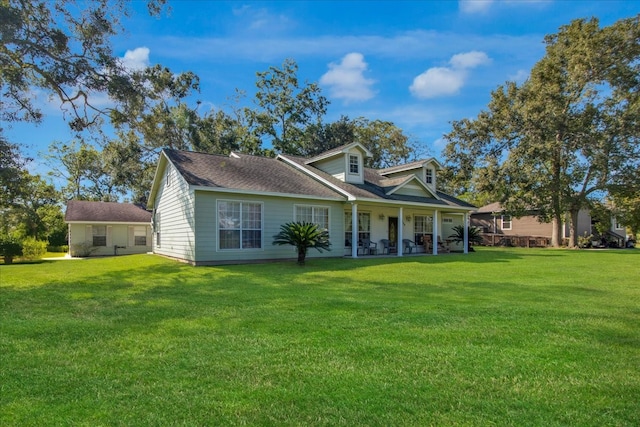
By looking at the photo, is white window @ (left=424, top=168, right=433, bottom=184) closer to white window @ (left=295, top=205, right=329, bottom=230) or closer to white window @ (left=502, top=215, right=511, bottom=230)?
white window @ (left=295, top=205, right=329, bottom=230)

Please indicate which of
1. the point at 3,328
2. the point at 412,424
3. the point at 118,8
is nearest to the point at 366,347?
the point at 412,424

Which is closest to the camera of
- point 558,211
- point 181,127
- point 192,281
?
point 192,281

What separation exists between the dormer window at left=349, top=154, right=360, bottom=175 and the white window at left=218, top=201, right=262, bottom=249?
6146 mm

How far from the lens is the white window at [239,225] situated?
13094mm

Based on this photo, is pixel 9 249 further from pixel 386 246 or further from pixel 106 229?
pixel 386 246

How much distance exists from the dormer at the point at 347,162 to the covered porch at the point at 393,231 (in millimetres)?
1624

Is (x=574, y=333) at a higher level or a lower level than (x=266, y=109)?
lower

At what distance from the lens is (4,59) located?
12625mm

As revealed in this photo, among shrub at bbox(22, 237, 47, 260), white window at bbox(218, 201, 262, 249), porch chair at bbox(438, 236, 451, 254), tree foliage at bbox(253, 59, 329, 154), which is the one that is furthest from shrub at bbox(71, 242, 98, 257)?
porch chair at bbox(438, 236, 451, 254)

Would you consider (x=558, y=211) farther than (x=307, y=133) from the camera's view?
No

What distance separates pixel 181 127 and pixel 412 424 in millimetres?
29434

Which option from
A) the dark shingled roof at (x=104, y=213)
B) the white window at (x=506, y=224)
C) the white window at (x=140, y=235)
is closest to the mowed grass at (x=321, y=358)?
the dark shingled roof at (x=104, y=213)

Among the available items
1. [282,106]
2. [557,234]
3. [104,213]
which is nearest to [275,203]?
[104,213]

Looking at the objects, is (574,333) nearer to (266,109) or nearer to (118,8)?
(118,8)
